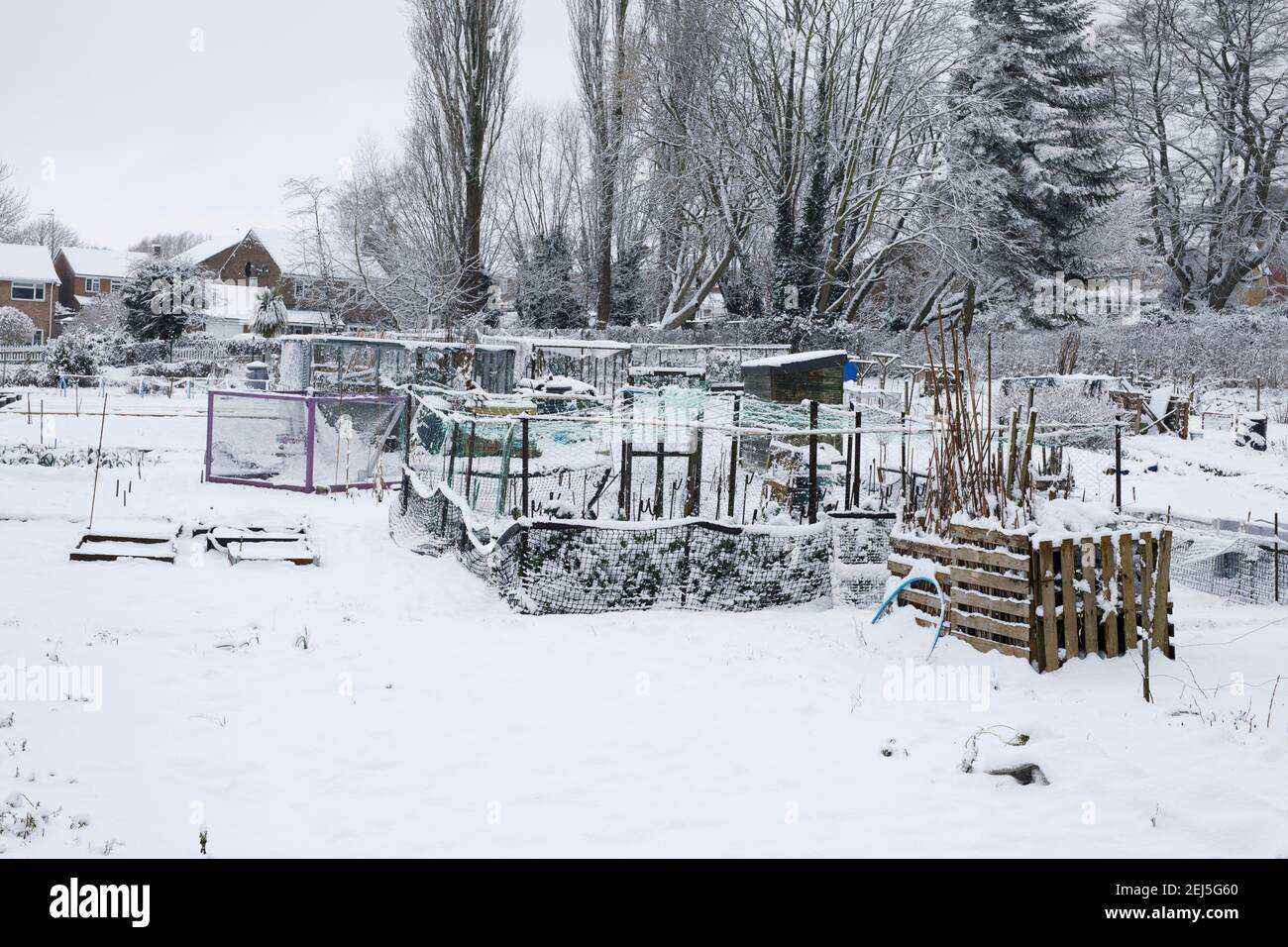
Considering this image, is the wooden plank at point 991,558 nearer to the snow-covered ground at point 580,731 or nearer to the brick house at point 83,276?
the snow-covered ground at point 580,731

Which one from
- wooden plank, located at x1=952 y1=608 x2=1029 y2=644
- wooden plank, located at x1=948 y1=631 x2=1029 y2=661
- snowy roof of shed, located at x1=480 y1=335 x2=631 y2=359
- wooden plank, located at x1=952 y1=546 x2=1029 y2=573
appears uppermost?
snowy roof of shed, located at x1=480 y1=335 x2=631 y2=359

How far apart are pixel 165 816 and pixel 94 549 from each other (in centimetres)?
565

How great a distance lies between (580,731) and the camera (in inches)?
224

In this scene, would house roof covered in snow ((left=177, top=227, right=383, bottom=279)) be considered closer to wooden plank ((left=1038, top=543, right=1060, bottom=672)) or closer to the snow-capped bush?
the snow-capped bush

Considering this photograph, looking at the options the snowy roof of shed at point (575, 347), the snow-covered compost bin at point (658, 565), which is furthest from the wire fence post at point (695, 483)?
the snowy roof of shed at point (575, 347)

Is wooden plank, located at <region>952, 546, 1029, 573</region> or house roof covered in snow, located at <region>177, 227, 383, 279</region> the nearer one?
wooden plank, located at <region>952, 546, 1029, 573</region>

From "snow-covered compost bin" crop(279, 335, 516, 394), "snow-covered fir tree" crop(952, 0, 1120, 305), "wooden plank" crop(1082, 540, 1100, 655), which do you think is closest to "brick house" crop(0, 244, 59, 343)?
"snow-covered compost bin" crop(279, 335, 516, 394)

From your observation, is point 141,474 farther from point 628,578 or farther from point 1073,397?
point 1073,397

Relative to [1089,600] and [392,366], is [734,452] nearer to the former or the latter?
[1089,600]

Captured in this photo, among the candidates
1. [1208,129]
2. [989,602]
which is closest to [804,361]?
[989,602]

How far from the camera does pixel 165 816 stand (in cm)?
438

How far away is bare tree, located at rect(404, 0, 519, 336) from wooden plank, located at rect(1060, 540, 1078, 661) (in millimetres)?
28233

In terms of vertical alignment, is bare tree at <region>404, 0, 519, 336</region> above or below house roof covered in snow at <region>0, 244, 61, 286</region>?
above

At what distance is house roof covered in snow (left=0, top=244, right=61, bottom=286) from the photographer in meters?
53.1
